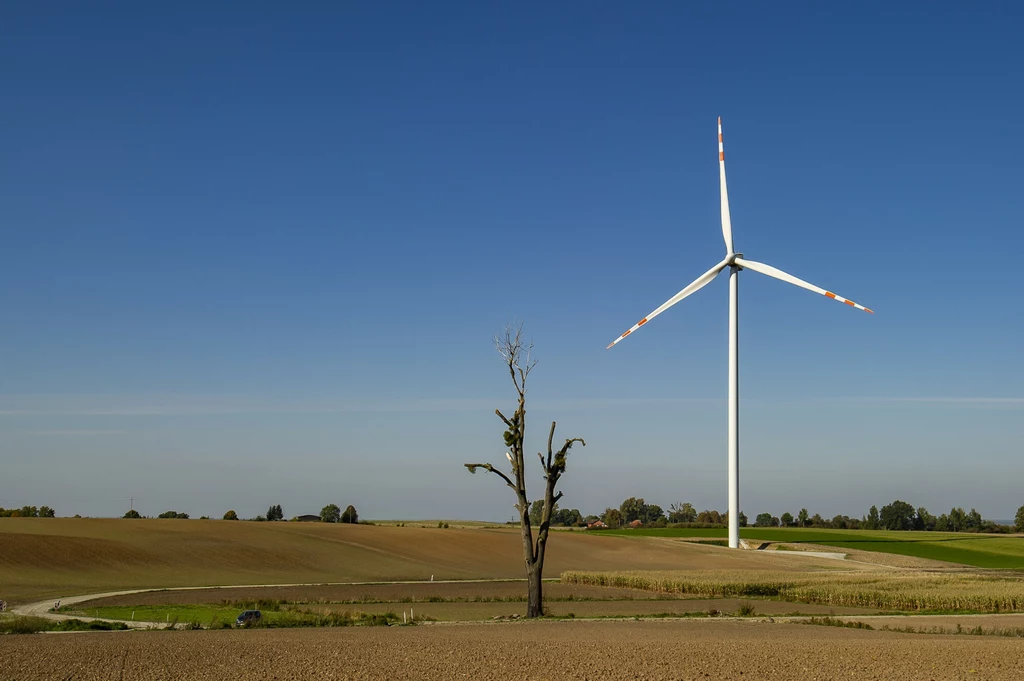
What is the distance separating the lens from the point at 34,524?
8588 centimetres

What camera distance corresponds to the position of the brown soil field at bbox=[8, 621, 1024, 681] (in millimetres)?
20906

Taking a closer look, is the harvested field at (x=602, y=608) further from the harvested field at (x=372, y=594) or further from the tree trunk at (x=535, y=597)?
the harvested field at (x=372, y=594)

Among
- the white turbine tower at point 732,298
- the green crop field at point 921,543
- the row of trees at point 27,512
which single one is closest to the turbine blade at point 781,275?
the white turbine tower at point 732,298

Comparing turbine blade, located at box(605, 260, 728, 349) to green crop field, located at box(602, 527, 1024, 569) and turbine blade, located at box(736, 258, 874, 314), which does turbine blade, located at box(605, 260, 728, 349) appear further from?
green crop field, located at box(602, 527, 1024, 569)

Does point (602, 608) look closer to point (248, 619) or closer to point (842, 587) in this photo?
point (842, 587)

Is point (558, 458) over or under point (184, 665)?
over

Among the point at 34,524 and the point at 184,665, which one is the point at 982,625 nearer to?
the point at 184,665

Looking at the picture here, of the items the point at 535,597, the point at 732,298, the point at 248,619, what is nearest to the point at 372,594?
the point at 535,597

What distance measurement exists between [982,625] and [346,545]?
63.7 meters

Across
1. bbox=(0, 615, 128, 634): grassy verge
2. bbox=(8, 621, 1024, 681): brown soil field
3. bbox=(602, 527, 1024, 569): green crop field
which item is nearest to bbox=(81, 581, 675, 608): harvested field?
bbox=(0, 615, 128, 634): grassy verge

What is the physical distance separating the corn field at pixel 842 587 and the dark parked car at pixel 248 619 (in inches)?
1144

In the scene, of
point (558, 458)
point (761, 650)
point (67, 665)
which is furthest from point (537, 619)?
point (67, 665)

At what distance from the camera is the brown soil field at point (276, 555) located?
6334 centimetres

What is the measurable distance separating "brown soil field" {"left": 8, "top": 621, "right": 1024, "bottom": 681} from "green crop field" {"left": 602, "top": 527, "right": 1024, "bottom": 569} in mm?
77990
